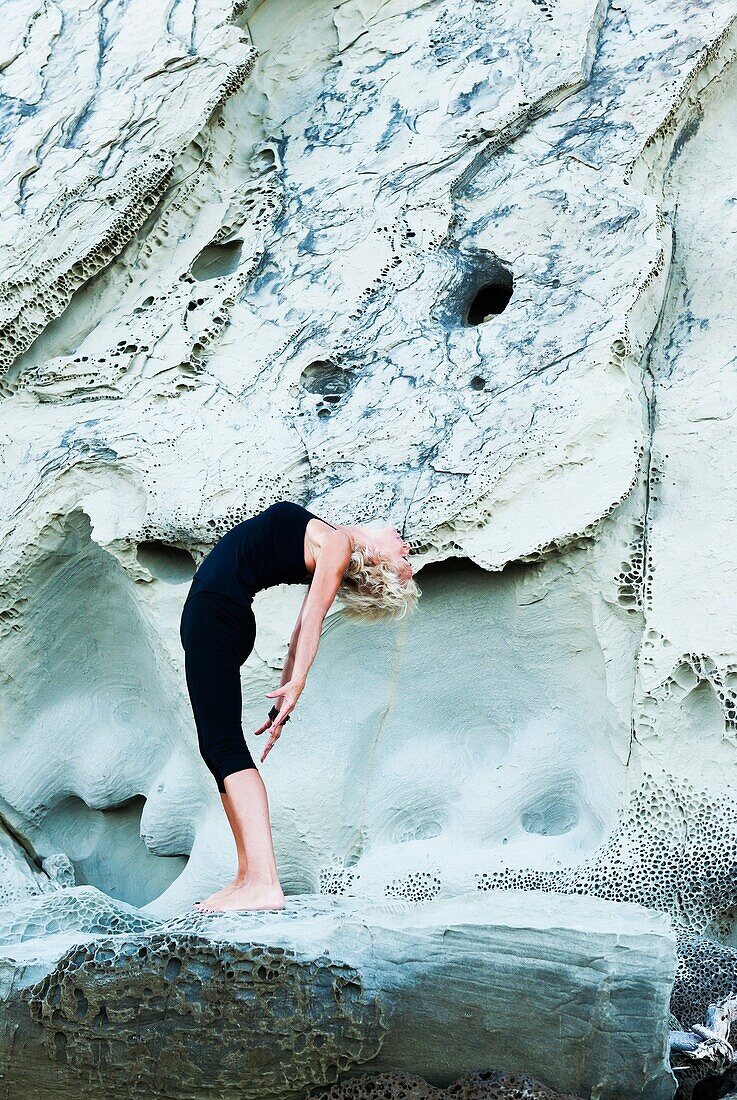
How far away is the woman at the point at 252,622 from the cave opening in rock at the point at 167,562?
0.93m

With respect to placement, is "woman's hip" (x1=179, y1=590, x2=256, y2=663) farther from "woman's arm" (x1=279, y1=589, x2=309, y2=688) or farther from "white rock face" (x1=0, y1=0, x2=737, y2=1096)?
"white rock face" (x1=0, y1=0, x2=737, y2=1096)

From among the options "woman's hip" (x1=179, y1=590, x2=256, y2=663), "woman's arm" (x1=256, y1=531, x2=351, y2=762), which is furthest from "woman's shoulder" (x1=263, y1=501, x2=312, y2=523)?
"woman's hip" (x1=179, y1=590, x2=256, y2=663)

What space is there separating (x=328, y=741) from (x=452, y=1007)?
4.12ft

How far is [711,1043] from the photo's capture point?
2650mm

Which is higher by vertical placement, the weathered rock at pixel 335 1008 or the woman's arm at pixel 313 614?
the woman's arm at pixel 313 614

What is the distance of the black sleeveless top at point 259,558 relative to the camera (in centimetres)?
282

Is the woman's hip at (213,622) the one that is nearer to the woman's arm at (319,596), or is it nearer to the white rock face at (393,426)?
the woman's arm at (319,596)

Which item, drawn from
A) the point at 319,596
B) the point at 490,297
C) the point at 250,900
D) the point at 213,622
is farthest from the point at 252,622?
the point at 490,297

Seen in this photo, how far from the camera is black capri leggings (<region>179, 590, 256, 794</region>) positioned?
277 cm

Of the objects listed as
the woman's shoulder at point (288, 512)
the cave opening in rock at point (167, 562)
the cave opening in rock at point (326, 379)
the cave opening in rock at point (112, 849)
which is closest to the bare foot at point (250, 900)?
the woman's shoulder at point (288, 512)

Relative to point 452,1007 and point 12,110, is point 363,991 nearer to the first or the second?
point 452,1007

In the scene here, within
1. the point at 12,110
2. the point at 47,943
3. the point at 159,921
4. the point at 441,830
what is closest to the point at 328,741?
the point at 441,830

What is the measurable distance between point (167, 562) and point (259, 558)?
3.31 feet

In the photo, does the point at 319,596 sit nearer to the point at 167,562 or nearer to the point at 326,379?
the point at 167,562
